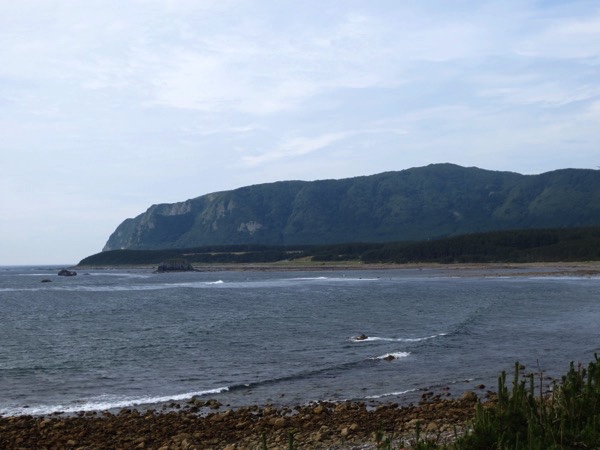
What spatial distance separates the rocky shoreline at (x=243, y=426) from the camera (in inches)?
757

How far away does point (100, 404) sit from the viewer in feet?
85.7

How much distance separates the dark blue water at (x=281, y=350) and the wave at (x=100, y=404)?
8 centimetres

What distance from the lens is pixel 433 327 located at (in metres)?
50.1

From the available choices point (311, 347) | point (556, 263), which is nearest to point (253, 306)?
point (311, 347)

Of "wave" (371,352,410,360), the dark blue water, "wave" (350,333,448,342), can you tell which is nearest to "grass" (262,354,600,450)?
the dark blue water

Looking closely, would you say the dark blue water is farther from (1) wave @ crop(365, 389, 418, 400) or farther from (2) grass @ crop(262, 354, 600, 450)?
(2) grass @ crop(262, 354, 600, 450)

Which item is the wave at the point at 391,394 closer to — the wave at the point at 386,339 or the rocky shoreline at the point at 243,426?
the rocky shoreline at the point at 243,426

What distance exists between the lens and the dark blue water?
28078 millimetres

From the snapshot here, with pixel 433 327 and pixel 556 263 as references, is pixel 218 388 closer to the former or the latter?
pixel 433 327

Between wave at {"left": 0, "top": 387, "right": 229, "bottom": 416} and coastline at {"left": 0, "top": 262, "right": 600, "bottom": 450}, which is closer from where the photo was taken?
coastline at {"left": 0, "top": 262, "right": 600, "bottom": 450}

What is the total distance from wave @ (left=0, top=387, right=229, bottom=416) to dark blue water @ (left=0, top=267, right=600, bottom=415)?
85 millimetres

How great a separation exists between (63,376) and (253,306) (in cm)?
4390

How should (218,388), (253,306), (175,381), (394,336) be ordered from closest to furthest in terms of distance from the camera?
(218,388), (175,381), (394,336), (253,306)

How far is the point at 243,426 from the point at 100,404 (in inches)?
308
